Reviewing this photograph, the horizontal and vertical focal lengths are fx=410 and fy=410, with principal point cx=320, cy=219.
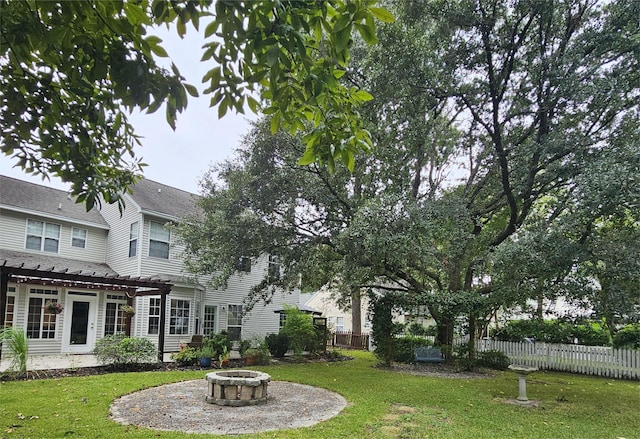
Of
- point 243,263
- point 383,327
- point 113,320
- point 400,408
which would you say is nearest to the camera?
point 400,408

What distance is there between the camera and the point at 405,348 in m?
15.2

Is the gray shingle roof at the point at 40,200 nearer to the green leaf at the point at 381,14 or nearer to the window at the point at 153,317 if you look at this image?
the window at the point at 153,317

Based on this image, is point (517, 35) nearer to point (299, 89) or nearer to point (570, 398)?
point (570, 398)

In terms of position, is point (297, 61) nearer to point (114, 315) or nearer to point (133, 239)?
point (133, 239)

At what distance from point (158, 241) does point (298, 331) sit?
6791 mm

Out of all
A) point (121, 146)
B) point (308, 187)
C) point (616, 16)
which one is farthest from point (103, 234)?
point (616, 16)

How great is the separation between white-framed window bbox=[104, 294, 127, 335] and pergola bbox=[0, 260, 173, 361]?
2.02 ft

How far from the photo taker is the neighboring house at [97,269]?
1458 cm

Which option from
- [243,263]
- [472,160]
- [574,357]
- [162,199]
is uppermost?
[472,160]

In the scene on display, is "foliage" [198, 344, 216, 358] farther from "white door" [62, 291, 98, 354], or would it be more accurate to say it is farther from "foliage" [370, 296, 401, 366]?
"white door" [62, 291, 98, 354]

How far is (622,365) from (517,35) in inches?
421

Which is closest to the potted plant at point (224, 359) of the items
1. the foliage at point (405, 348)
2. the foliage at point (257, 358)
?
the foliage at point (257, 358)

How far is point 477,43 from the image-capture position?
34.9 feet

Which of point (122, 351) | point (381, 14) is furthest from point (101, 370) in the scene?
point (381, 14)
